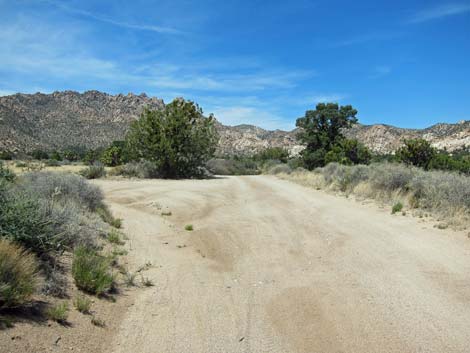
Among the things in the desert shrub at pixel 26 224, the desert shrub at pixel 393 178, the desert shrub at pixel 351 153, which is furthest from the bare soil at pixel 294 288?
the desert shrub at pixel 351 153

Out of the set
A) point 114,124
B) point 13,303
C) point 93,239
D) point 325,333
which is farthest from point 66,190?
point 114,124

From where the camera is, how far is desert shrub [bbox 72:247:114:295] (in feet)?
19.4

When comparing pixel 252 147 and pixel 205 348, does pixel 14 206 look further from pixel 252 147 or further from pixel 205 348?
pixel 252 147

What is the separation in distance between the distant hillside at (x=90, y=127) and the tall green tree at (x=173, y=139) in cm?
3807

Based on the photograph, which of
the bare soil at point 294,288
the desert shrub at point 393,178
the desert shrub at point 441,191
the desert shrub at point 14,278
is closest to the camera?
the desert shrub at point 14,278

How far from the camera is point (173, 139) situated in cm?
3500

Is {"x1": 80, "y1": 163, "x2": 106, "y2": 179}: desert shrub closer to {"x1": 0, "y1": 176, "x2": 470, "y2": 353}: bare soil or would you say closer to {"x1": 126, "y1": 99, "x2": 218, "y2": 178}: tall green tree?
{"x1": 126, "y1": 99, "x2": 218, "y2": 178}: tall green tree

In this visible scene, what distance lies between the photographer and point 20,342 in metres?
4.10

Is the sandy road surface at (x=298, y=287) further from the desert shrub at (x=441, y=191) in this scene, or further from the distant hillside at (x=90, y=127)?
the distant hillside at (x=90, y=127)

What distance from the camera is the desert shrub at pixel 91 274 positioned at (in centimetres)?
591

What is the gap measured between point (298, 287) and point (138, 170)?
28.5 metres

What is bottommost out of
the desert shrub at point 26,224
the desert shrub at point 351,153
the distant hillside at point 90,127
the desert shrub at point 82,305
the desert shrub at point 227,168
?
the desert shrub at point 227,168

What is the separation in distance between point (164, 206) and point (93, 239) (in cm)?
690

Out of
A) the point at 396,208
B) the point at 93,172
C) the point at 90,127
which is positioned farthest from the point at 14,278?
the point at 90,127
